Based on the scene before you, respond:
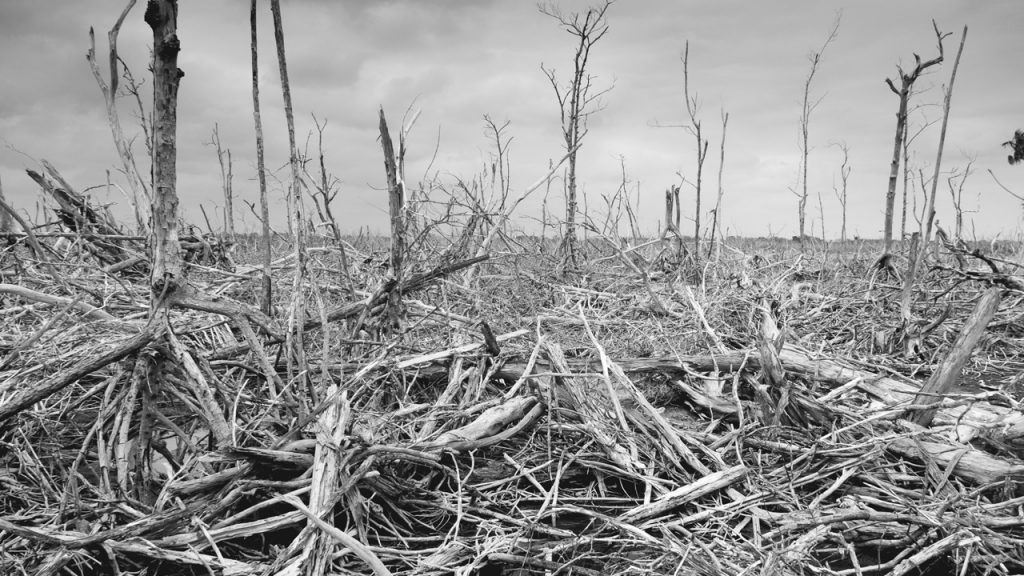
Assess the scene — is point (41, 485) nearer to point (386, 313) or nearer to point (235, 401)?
point (235, 401)

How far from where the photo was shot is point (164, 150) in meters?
2.58

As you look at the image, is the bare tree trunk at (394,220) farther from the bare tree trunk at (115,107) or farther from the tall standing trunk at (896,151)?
the tall standing trunk at (896,151)

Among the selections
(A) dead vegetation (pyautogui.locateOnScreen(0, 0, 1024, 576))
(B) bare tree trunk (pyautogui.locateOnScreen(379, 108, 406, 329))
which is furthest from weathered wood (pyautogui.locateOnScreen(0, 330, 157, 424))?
(B) bare tree trunk (pyautogui.locateOnScreen(379, 108, 406, 329))

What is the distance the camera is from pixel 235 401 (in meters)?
2.88

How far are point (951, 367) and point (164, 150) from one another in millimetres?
3904

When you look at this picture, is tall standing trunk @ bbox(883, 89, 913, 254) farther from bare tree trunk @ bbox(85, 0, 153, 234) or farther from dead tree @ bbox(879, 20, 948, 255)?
bare tree trunk @ bbox(85, 0, 153, 234)

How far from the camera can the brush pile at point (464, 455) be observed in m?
2.32

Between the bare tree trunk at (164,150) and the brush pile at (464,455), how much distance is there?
0.21 metres

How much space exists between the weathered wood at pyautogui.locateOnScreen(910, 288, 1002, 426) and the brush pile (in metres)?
0.06

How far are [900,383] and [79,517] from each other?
408cm

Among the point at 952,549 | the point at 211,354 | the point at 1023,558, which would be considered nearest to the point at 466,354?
the point at 211,354

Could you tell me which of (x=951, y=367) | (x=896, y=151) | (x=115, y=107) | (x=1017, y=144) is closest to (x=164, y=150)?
(x=115, y=107)

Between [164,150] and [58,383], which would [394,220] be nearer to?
[164,150]

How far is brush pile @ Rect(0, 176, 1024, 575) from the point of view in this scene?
2.32 m
